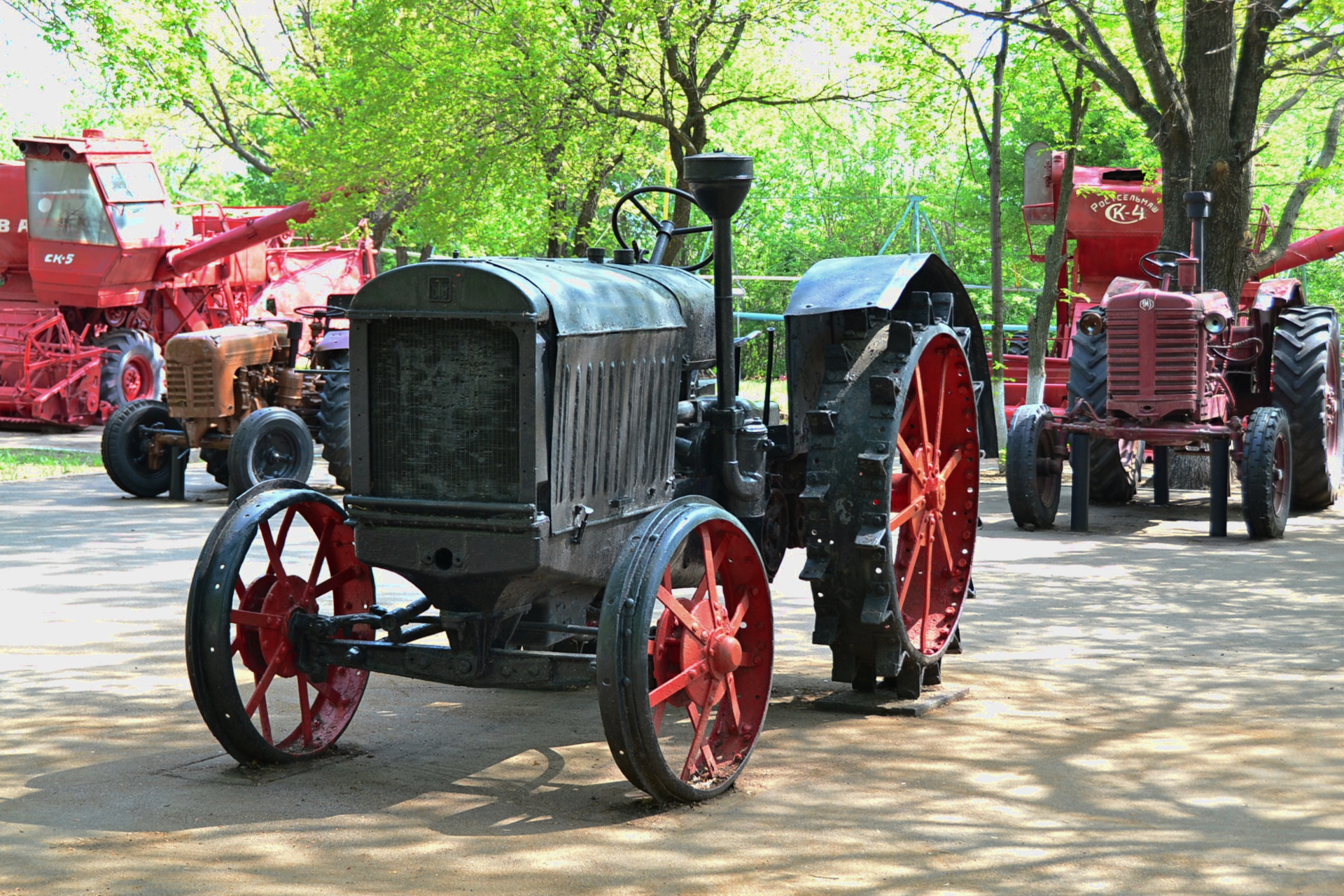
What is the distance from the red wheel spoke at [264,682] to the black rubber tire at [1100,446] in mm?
7133

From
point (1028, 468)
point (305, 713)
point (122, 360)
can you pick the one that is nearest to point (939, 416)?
point (305, 713)

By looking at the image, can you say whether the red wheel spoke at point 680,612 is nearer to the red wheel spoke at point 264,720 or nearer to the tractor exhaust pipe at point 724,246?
the tractor exhaust pipe at point 724,246

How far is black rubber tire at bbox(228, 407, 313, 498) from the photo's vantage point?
10984mm

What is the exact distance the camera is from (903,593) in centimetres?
543

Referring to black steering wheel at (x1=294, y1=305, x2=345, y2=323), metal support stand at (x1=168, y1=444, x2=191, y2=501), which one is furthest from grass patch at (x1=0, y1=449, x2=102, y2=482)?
black steering wheel at (x1=294, y1=305, x2=345, y2=323)

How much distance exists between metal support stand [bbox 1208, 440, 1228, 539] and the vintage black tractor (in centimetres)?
495

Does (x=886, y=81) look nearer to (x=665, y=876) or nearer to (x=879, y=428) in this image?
(x=879, y=428)

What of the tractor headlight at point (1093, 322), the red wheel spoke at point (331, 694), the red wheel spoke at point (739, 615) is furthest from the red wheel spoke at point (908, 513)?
the tractor headlight at point (1093, 322)

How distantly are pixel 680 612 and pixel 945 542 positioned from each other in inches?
74.2

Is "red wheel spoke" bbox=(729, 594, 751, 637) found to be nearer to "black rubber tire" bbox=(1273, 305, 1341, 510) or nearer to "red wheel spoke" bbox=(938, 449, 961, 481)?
"red wheel spoke" bbox=(938, 449, 961, 481)

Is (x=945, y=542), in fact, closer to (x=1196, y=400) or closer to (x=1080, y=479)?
(x=1080, y=479)

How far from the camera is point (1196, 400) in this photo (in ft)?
32.6

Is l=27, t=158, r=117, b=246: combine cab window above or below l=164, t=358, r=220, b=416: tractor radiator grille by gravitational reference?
above

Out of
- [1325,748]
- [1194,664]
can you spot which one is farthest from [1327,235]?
[1325,748]
